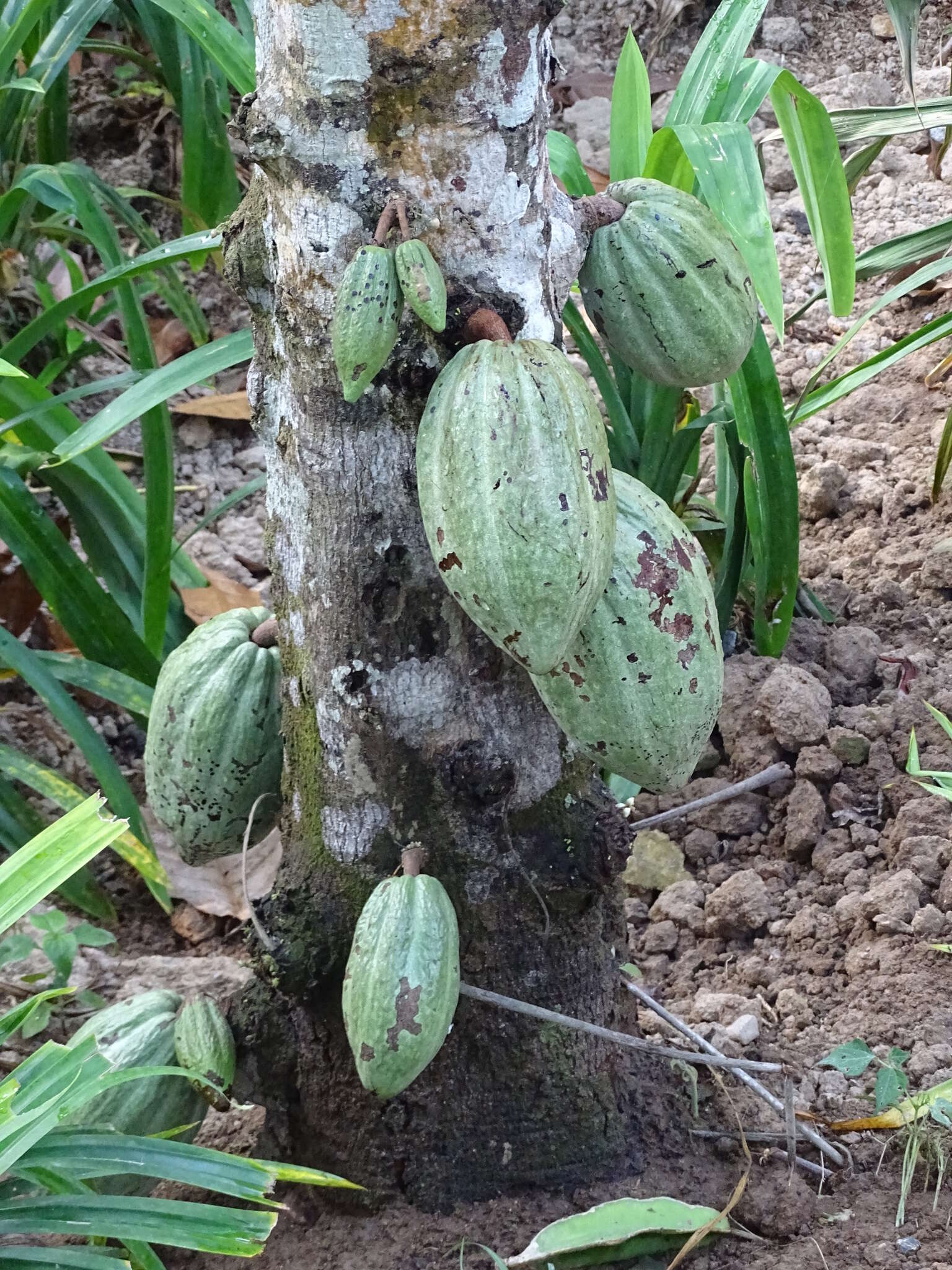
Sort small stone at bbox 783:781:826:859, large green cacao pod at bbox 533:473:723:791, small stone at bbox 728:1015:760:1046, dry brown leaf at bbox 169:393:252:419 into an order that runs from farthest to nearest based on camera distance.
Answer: dry brown leaf at bbox 169:393:252:419 < small stone at bbox 783:781:826:859 < small stone at bbox 728:1015:760:1046 < large green cacao pod at bbox 533:473:723:791

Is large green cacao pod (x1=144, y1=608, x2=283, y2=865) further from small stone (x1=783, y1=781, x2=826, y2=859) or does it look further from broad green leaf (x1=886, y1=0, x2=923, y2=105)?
broad green leaf (x1=886, y1=0, x2=923, y2=105)

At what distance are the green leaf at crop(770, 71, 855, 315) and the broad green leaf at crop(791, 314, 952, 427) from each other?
26.8 inches

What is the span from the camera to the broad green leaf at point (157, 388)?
1.66m

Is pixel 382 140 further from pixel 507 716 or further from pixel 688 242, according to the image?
pixel 507 716

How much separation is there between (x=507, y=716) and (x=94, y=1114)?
53 centimetres

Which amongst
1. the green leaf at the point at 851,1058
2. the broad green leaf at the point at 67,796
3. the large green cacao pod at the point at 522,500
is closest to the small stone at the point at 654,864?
the green leaf at the point at 851,1058

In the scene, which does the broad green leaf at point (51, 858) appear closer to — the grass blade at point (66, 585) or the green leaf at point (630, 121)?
the grass blade at point (66, 585)

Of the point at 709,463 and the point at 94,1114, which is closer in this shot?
the point at 94,1114

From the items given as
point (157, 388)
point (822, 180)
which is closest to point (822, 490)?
point (822, 180)

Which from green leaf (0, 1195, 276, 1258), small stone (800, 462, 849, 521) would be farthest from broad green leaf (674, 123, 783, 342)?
small stone (800, 462, 849, 521)

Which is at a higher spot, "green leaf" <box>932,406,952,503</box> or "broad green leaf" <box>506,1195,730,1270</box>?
"green leaf" <box>932,406,952,503</box>

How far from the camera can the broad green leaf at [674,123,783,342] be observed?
1136mm

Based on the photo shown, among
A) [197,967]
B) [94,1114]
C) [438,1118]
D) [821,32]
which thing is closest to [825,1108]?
[438,1118]

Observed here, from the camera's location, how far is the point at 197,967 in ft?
5.97
